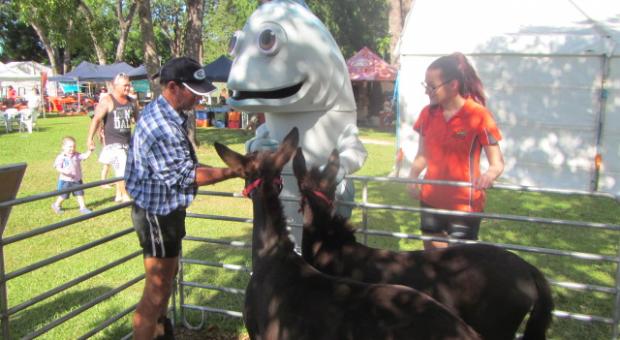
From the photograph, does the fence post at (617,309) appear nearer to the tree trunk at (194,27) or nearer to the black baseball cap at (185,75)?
the black baseball cap at (185,75)

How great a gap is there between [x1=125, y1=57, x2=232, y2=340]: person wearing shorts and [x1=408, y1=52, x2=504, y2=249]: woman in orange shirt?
1.50 metres

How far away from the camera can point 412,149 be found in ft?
36.0

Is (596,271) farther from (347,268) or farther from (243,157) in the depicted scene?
(243,157)

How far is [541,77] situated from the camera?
33.0 feet

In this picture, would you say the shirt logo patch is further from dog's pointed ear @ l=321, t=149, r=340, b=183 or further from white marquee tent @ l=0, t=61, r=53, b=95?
white marquee tent @ l=0, t=61, r=53, b=95

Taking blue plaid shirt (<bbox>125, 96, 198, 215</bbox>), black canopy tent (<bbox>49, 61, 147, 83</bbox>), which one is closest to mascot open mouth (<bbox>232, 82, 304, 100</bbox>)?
blue plaid shirt (<bbox>125, 96, 198, 215</bbox>)

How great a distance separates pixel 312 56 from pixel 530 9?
9214 millimetres

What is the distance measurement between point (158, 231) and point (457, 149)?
6.65 ft

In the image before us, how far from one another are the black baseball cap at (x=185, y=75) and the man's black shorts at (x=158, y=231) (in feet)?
2.52

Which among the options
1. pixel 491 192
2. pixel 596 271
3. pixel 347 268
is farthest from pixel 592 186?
pixel 347 268

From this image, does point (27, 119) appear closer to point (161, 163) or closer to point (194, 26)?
point (194, 26)

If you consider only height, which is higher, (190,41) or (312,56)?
(190,41)

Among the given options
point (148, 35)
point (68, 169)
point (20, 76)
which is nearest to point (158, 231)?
point (68, 169)

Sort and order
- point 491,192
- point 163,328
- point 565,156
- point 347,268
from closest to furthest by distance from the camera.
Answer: point 347,268, point 163,328, point 491,192, point 565,156
